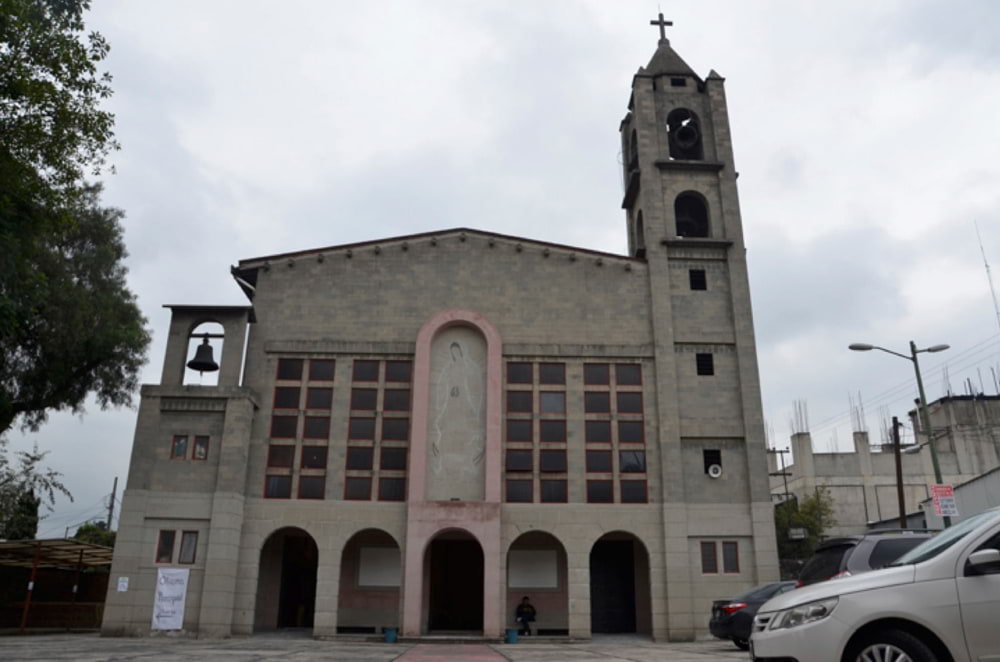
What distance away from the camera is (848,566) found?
1175 centimetres

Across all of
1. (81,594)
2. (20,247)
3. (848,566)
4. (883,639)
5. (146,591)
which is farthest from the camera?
(81,594)

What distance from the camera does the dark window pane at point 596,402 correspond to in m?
31.2

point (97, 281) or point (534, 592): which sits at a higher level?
point (97, 281)

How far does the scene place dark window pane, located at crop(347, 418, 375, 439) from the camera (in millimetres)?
30609

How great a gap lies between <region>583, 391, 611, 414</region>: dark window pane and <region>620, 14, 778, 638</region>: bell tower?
2051 mm

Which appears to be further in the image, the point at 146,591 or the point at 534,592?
the point at 534,592

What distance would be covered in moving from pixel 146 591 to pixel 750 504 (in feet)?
71.7

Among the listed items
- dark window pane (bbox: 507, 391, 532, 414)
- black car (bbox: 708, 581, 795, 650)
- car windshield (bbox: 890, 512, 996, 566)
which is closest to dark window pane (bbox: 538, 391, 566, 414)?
dark window pane (bbox: 507, 391, 532, 414)

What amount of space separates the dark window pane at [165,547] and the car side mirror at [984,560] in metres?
26.7

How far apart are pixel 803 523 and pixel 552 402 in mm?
30545

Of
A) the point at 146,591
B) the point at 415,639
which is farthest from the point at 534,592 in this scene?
the point at 146,591

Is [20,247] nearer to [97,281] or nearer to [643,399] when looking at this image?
[97,281]

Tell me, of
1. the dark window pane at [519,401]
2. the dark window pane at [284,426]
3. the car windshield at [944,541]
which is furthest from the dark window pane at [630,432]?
the car windshield at [944,541]

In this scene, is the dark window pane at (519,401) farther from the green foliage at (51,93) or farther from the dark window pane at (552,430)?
the green foliage at (51,93)
